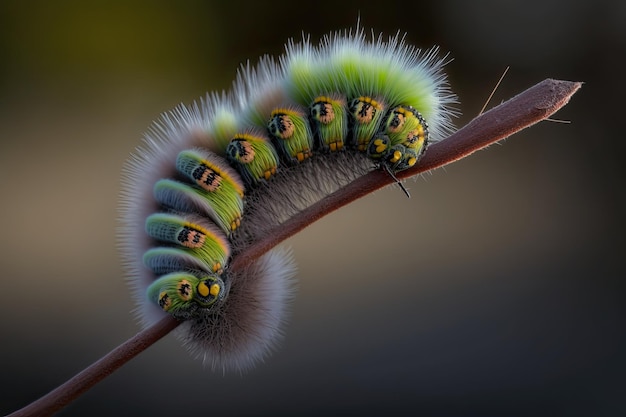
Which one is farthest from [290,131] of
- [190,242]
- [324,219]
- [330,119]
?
[324,219]

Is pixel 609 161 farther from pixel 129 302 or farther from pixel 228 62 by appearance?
pixel 129 302

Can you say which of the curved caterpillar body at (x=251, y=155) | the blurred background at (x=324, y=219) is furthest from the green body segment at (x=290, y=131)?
the blurred background at (x=324, y=219)

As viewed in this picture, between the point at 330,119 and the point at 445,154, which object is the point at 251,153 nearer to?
the point at 330,119

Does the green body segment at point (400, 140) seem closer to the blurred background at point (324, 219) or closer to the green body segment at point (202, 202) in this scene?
the green body segment at point (202, 202)

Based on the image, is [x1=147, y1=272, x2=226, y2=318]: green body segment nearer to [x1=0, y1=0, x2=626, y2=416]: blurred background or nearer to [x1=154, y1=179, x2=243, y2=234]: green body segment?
[x1=154, y1=179, x2=243, y2=234]: green body segment

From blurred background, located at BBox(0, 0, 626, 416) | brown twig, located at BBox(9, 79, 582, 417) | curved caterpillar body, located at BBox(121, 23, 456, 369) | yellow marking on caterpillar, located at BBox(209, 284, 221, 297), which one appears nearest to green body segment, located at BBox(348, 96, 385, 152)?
curved caterpillar body, located at BBox(121, 23, 456, 369)

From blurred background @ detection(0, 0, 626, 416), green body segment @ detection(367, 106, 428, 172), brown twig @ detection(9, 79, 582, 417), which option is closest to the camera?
brown twig @ detection(9, 79, 582, 417)
